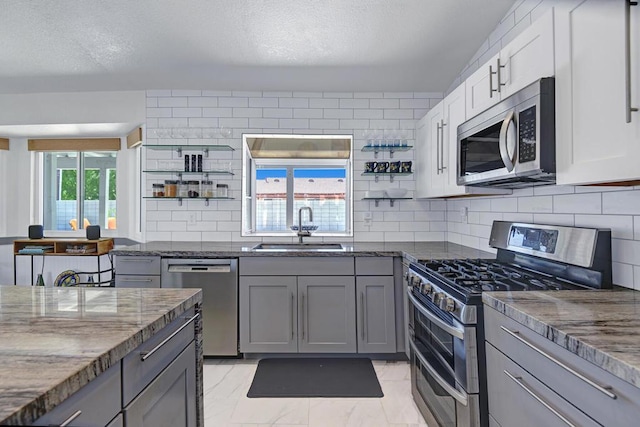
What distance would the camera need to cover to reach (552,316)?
3.58 feet

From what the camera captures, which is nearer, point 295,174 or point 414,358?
point 414,358

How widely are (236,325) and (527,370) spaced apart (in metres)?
2.12

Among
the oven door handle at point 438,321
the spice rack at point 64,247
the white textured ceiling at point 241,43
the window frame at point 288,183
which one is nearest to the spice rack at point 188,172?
the window frame at point 288,183

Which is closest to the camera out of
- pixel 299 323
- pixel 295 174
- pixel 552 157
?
pixel 552 157

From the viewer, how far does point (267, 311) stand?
2.77 metres

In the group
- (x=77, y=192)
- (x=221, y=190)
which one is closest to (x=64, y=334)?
(x=221, y=190)

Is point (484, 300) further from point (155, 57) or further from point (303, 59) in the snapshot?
point (155, 57)

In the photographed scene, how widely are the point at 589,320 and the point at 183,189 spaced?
10.3ft

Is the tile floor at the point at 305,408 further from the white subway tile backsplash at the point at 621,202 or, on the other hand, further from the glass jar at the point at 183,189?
the glass jar at the point at 183,189

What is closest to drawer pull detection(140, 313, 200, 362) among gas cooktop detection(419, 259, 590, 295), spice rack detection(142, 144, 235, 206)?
gas cooktop detection(419, 259, 590, 295)

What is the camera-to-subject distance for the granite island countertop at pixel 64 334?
65cm

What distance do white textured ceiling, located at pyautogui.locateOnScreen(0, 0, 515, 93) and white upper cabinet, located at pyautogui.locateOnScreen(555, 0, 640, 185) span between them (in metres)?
1.04

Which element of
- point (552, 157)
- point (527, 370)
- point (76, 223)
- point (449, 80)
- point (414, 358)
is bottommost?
point (414, 358)

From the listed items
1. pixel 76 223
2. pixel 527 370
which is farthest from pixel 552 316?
pixel 76 223
